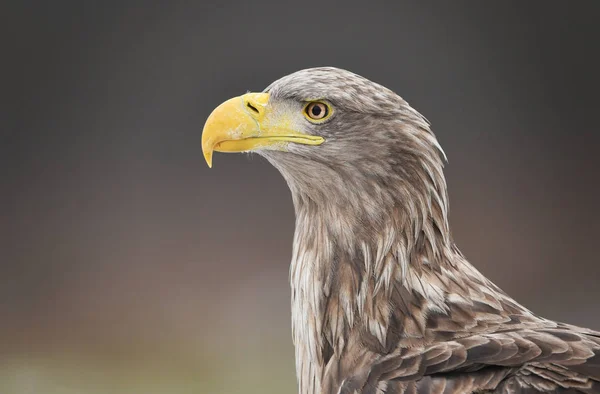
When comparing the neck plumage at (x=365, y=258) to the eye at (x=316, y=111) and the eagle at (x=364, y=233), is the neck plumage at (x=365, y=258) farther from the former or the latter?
the eye at (x=316, y=111)

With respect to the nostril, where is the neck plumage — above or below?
below

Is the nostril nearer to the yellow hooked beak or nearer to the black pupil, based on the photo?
the yellow hooked beak

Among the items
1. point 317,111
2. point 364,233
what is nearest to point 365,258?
point 364,233

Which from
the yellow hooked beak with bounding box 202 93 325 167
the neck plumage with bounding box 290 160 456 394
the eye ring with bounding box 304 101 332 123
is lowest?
the neck plumage with bounding box 290 160 456 394

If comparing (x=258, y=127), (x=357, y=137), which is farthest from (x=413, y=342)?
(x=258, y=127)

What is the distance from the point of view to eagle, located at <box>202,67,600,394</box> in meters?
1.95

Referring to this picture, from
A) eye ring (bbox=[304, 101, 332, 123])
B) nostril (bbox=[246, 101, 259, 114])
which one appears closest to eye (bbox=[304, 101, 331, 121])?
eye ring (bbox=[304, 101, 332, 123])

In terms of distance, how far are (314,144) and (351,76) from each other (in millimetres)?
195

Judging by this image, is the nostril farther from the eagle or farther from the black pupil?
the black pupil

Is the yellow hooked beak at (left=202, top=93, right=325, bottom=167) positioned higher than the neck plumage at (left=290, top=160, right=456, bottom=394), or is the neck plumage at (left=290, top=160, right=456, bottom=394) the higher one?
the yellow hooked beak at (left=202, top=93, right=325, bottom=167)

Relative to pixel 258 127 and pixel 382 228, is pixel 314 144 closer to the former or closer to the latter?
pixel 258 127

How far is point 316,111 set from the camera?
2018mm

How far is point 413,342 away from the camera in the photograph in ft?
6.32

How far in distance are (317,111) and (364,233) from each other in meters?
0.33
